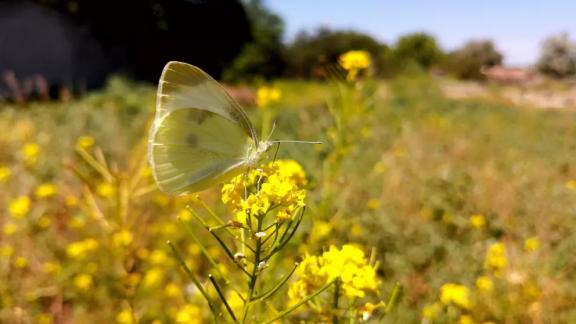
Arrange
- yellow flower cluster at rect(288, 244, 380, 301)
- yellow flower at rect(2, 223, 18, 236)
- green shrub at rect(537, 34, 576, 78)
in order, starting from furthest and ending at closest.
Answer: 1. green shrub at rect(537, 34, 576, 78)
2. yellow flower at rect(2, 223, 18, 236)
3. yellow flower cluster at rect(288, 244, 380, 301)

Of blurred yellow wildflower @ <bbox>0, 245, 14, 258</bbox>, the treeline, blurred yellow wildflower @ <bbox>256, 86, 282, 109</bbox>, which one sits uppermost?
blurred yellow wildflower @ <bbox>256, 86, 282, 109</bbox>

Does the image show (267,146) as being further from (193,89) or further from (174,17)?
(174,17)

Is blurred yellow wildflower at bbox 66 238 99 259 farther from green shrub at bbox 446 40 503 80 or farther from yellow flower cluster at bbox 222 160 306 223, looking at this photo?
green shrub at bbox 446 40 503 80

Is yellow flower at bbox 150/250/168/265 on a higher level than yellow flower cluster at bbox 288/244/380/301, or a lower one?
lower

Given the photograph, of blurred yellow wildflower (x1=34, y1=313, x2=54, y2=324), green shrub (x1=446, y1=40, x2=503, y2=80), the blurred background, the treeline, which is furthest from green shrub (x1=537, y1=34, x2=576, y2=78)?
blurred yellow wildflower (x1=34, y1=313, x2=54, y2=324)

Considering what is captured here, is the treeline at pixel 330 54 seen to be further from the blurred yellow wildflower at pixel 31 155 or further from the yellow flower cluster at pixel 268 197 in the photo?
the yellow flower cluster at pixel 268 197

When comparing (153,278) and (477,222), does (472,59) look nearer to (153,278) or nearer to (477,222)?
(477,222)

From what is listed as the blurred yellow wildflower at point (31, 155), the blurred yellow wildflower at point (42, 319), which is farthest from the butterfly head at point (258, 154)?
the blurred yellow wildflower at point (31, 155)

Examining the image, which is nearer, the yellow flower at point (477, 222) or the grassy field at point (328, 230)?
the grassy field at point (328, 230)
